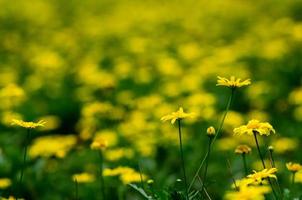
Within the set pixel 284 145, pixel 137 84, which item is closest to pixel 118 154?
pixel 284 145

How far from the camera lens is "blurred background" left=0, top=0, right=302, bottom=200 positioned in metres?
3.71

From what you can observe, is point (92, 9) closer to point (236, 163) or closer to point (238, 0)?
point (238, 0)

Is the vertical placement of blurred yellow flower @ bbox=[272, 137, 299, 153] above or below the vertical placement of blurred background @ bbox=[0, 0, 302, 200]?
below

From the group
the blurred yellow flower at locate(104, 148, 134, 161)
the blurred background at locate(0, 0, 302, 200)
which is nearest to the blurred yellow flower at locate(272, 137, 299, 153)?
the blurred background at locate(0, 0, 302, 200)

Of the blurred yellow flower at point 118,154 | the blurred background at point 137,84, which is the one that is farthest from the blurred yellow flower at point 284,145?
the blurred yellow flower at point 118,154

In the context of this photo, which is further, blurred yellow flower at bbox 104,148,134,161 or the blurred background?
the blurred background

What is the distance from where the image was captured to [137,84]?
547cm

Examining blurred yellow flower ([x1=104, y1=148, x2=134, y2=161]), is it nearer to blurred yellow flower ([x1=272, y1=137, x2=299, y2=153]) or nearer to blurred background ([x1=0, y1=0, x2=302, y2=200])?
blurred background ([x1=0, y1=0, x2=302, y2=200])

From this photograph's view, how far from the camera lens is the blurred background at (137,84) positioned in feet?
12.2

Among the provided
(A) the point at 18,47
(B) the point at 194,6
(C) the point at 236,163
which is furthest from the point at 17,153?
(B) the point at 194,6

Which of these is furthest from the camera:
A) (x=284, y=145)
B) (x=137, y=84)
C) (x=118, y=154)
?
(x=137, y=84)

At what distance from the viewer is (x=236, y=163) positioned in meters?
3.90

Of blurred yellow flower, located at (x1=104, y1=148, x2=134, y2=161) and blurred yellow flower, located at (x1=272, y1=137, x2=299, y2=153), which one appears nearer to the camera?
blurred yellow flower, located at (x1=104, y1=148, x2=134, y2=161)

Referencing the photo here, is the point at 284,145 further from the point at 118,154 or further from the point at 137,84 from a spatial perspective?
the point at 137,84
